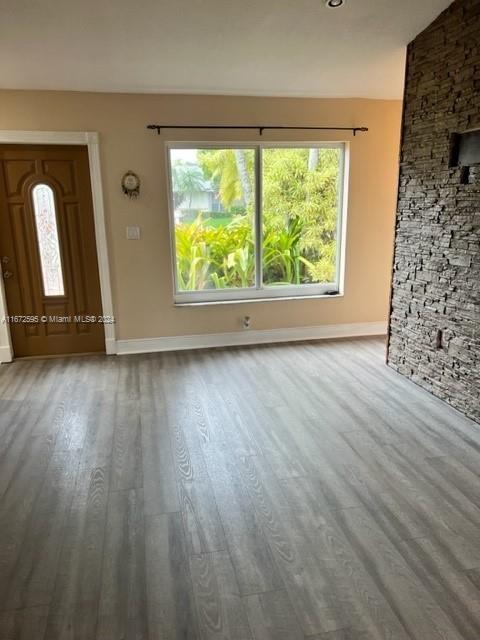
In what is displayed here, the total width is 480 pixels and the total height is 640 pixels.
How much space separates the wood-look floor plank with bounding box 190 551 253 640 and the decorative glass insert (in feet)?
10.8

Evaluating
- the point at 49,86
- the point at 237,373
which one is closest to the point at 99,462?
the point at 237,373

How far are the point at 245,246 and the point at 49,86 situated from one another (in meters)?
2.32

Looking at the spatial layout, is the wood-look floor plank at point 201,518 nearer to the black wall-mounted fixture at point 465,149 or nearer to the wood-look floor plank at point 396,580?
the wood-look floor plank at point 396,580

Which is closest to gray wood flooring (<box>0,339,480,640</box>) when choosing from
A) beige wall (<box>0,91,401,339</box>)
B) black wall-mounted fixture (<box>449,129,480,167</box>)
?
beige wall (<box>0,91,401,339</box>)

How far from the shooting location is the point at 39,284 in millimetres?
4332

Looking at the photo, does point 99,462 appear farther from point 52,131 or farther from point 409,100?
point 409,100

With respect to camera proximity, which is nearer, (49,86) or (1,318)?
(49,86)

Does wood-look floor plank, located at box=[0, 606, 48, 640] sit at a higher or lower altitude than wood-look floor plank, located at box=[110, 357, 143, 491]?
lower

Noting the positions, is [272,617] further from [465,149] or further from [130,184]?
[130,184]

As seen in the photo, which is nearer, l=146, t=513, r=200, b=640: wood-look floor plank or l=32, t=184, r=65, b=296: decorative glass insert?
l=146, t=513, r=200, b=640: wood-look floor plank

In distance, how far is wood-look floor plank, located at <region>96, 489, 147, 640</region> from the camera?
5.17ft

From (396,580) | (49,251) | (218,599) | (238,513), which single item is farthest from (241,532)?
(49,251)

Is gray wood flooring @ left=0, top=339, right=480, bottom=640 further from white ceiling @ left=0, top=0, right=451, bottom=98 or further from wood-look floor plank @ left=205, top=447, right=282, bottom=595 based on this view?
white ceiling @ left=0, top=0, right=451, bottom=98

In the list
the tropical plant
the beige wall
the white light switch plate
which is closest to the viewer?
the beige wall
